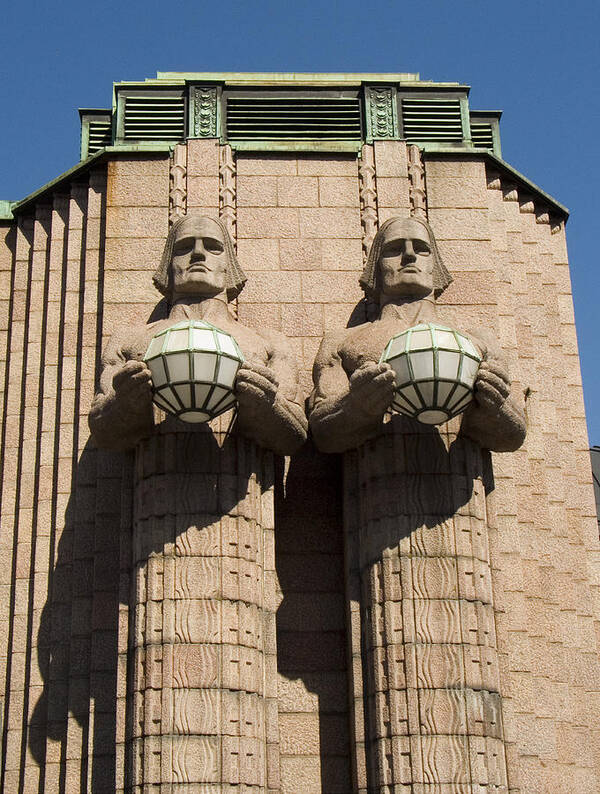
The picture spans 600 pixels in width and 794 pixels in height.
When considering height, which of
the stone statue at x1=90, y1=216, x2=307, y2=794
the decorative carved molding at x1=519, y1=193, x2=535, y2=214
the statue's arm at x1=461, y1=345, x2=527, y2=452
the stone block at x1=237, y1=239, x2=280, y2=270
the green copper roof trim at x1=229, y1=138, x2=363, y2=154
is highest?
the green copper roof trim at x1=229, y1=138, x2=363, y2=154

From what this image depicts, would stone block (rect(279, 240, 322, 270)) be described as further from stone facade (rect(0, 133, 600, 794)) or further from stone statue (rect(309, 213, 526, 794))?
stone statue (rect(309, 213, 526, 794))

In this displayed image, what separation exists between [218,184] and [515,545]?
504 cm

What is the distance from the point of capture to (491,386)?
43.2ft

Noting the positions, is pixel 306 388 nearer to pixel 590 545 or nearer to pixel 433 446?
pixel 433 446

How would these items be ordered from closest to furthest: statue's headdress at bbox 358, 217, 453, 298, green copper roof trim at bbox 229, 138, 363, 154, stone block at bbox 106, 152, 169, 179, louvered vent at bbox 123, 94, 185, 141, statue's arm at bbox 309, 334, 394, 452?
statue's arm at bbox 309, 334, 394, 452 < statue's headdress at bbox 358, 217, 453, 298 < stone block at bbox 106, 152, 169, 179 < green copper roof trim at bbox 229, 138, 363, 154 < louvered vent at bbox 123, 94, 185, 141

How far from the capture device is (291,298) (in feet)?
50.3

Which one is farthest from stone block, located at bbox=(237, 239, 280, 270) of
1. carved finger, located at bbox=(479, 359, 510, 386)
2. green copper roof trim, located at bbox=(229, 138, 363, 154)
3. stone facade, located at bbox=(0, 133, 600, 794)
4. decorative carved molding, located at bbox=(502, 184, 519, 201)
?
carved finger, located at bbox=(479, 359, 510, 386)

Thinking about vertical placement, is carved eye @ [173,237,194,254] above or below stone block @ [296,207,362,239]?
below

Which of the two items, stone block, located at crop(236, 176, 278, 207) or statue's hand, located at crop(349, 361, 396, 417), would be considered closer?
statue's hand, located at crop(349, 361, 396, 417)

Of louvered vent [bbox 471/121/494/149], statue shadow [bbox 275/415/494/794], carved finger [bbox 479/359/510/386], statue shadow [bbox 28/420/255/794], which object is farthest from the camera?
louvered vent [bbox 471/121/494/149]

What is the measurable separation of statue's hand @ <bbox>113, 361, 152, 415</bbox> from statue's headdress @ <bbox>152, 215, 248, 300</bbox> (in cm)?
156

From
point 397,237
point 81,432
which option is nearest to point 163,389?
point 81,432

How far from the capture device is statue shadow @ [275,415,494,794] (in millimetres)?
13320

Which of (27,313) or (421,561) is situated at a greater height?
(27,313)
